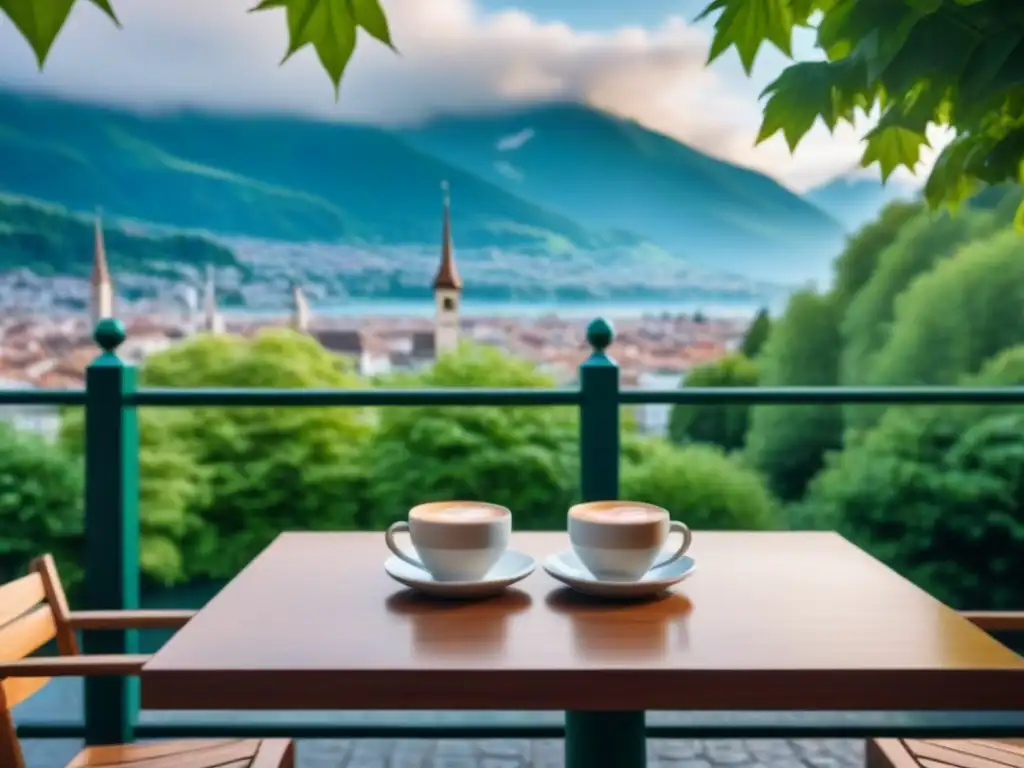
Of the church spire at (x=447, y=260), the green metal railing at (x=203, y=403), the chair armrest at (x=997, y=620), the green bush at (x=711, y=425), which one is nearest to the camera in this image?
the chair armrest at (x=997, y=620)

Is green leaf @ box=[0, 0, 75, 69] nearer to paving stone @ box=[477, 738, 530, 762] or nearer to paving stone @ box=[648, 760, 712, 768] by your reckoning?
paving stone @ box=[477, 738, 530, 762]

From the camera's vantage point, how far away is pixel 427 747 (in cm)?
278

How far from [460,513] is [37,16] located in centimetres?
87

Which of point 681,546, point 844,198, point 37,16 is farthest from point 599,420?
point 844,198

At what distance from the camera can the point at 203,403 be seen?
2.34 meters

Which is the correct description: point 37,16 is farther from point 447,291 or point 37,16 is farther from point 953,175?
point 447,291

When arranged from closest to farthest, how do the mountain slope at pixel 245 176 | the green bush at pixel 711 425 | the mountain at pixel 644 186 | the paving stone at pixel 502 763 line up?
the paving stone at pixel 502 763 < the green bush at pixel 711 425 < the mountain slope at pixel 245 176 < the mountain at pixel 644 186

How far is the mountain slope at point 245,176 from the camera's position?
4293 millimetres

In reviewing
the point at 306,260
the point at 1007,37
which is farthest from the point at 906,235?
the point at 1007,37

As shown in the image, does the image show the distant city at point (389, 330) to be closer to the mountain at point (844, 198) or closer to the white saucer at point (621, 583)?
the mountain at point (844, 198)

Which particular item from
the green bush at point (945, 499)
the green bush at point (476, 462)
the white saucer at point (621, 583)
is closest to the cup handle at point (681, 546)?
the white saucer at point (621, 583)

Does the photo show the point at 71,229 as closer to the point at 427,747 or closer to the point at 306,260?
the point at 306,260

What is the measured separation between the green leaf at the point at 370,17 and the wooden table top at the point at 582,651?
2.23ft

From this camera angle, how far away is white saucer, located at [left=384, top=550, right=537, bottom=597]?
134 centimetres
